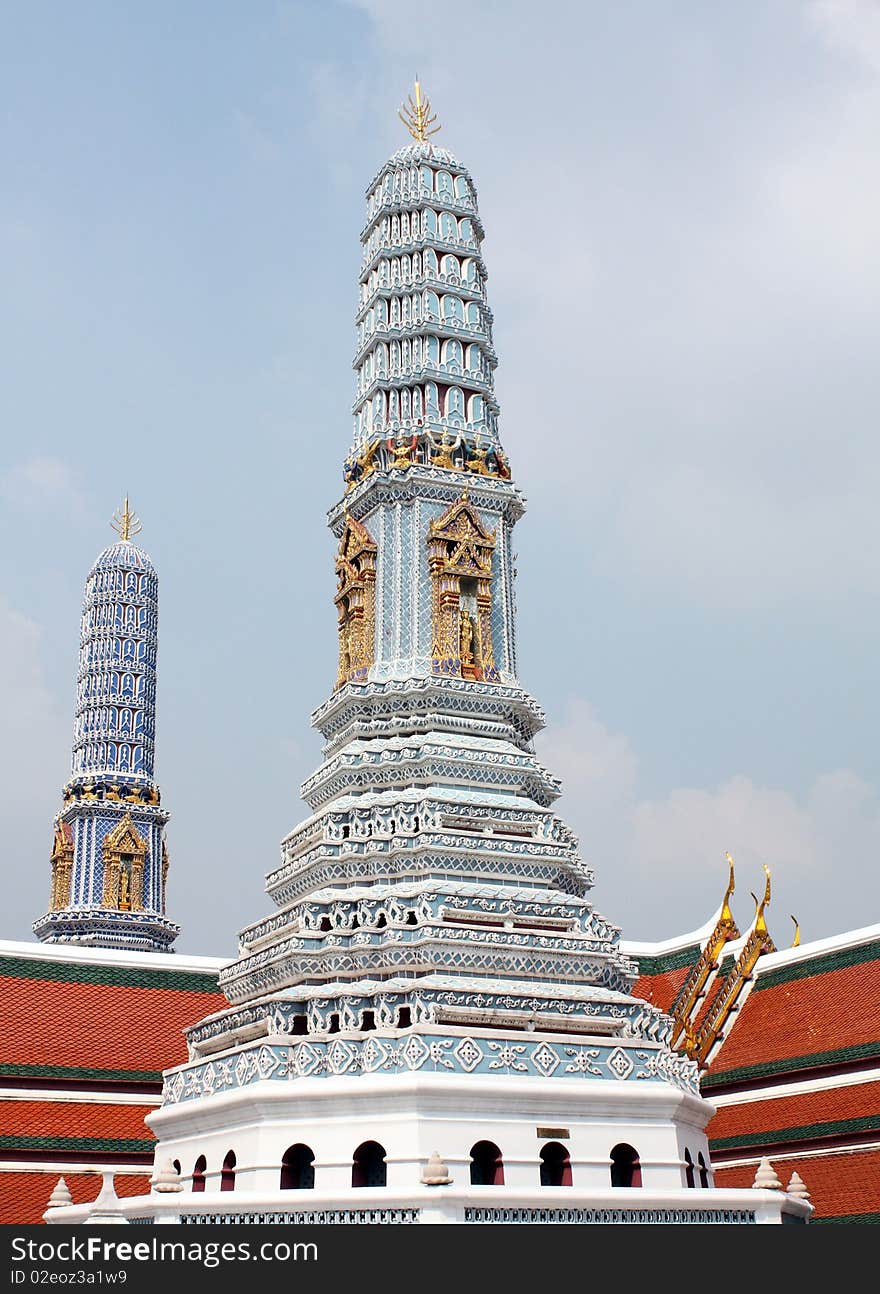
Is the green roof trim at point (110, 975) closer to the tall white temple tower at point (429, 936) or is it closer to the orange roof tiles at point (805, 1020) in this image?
the tall white temple tower at point (429, 936)

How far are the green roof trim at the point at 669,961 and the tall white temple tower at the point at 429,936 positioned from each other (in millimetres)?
8854

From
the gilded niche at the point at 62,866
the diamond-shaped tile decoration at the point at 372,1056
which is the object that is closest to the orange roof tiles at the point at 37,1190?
the diamond-shaped tile decoration at the point at 372,1056

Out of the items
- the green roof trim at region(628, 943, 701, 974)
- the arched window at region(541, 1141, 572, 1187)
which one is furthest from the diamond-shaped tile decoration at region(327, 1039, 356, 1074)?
the green roof trim at region(628, 943, 701, 974)

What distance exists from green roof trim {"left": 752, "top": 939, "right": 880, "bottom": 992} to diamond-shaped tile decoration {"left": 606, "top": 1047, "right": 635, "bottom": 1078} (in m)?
8.04

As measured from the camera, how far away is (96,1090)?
24750 mm

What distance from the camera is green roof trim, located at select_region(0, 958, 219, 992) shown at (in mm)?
25766

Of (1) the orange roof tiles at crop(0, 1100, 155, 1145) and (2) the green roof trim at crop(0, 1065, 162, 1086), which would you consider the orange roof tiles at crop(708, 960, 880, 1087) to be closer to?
(2) the green roof trim at crop(0, 1065, 162, 1086)

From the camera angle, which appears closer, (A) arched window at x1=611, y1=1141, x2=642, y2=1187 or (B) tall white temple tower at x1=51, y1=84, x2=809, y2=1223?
(B) tall white temple tower at x1=51, y1=84, x2=809, y2=1223

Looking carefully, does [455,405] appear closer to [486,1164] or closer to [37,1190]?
[486,1164]

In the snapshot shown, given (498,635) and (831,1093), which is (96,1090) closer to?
(498,635)

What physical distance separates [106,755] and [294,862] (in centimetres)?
2274

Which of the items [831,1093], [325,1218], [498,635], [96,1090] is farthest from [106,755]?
[325,1218]

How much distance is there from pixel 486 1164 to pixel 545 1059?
58.0 inches

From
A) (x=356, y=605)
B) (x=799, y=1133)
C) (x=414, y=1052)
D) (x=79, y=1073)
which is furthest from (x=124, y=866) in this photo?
(x=414, y=1052)
